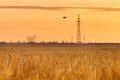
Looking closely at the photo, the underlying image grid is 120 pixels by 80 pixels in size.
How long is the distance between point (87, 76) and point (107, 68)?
1.37m

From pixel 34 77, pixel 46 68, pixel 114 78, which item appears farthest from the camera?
pixel 46 68

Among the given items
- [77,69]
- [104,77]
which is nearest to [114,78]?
[104,77]

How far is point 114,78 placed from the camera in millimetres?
10836

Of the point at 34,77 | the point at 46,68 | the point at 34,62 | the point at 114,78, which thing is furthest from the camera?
the point at 34,62

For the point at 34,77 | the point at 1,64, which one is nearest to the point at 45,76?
the point at 34,77

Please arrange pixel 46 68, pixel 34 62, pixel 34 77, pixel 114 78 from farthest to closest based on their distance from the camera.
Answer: pixel 34 62 < pixel 46 68 < pixel 114 78 < pixel 34 77

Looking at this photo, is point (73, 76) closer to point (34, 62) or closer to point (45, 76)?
point (45, 76)

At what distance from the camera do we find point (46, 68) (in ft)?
39.2

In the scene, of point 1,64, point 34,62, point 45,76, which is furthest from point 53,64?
point 45,76

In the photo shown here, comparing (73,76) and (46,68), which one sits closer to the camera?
(73,76)

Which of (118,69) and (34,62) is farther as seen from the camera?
(34,62)

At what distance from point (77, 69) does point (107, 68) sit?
75cm

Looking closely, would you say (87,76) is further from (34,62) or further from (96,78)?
(34,62)

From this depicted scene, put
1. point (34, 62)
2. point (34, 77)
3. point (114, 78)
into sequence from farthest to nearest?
point (34, 62) → point (114, 78) → point (34, 77)
